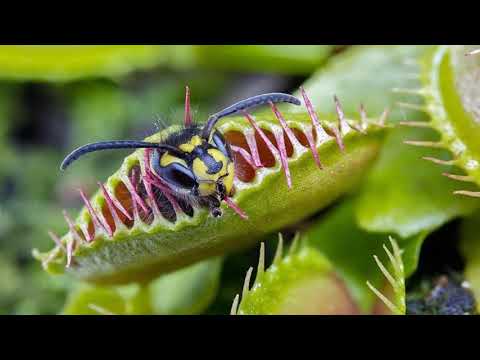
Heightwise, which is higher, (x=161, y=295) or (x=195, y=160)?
(x=195, y=160)

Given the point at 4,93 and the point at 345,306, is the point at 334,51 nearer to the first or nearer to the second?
the point at 345,306

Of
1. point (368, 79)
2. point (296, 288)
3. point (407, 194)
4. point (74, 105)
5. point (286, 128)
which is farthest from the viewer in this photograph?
point (74, 105)

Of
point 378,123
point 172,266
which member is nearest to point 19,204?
point 172,266

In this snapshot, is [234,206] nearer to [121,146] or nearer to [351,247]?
[121,146]

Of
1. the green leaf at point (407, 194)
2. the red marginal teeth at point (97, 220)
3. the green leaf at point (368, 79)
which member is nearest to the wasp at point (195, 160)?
the red marginal teeth at point (97, 220)

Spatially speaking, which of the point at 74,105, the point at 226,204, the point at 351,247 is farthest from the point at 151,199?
the point at 74,105

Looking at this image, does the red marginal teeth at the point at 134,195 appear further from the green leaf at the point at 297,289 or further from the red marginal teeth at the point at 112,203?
the green leaf at the point at 297,289
